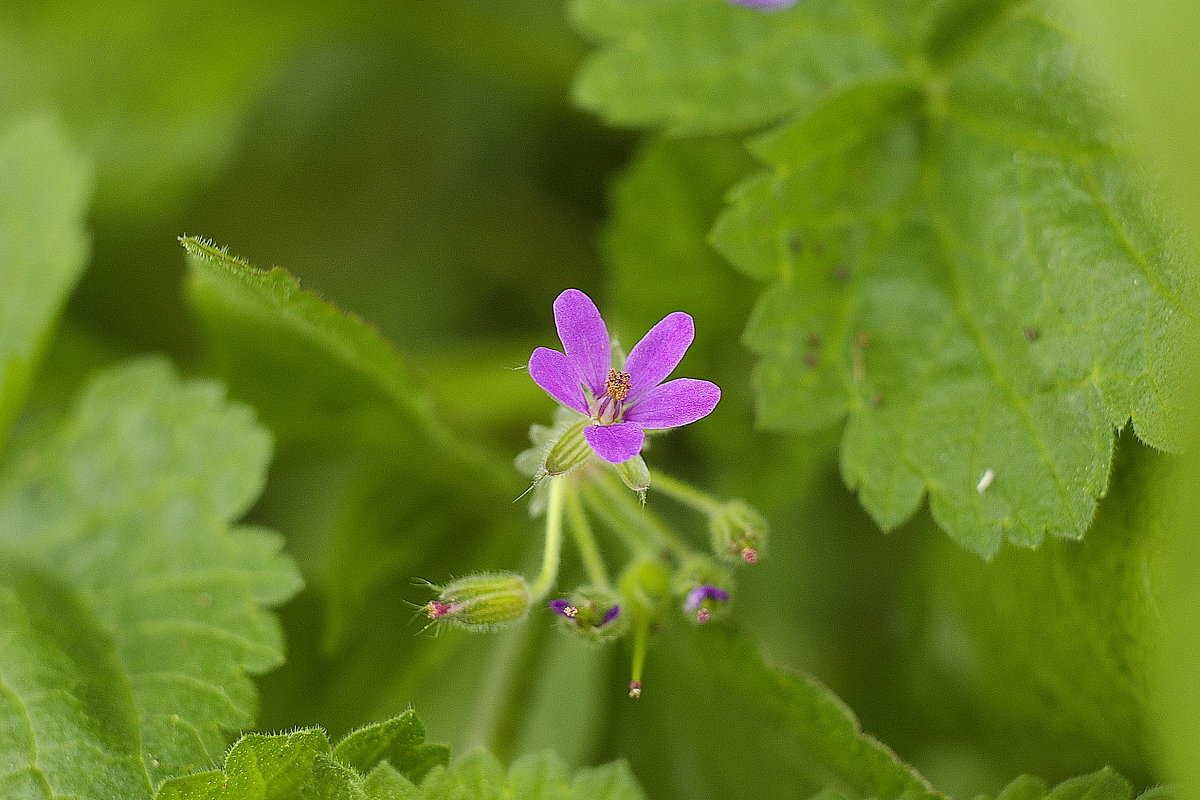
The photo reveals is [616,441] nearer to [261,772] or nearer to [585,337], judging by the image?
[585,337]

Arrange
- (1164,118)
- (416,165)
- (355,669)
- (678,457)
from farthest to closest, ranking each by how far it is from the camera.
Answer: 1. (416,165)
2. (678,457)
3. (355,669)
4. (1164,118)

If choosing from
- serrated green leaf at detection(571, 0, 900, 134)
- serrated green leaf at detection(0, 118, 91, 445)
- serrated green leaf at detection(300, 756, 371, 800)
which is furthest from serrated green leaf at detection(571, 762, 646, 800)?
serrated green leaf at detection(0, 118, 91, 445)

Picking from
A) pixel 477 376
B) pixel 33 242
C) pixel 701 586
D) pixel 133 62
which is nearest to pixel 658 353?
pixel 701 586

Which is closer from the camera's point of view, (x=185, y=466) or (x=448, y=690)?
(x=185, y=466)

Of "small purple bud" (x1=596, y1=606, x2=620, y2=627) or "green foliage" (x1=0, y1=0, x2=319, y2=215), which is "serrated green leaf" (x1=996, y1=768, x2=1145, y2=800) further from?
"green foliage" (x1=0, y1=0, x2=319, y2=215)

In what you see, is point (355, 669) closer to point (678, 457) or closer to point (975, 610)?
point (678, 457)

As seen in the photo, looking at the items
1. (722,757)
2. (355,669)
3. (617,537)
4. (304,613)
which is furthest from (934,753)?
(304,613)
